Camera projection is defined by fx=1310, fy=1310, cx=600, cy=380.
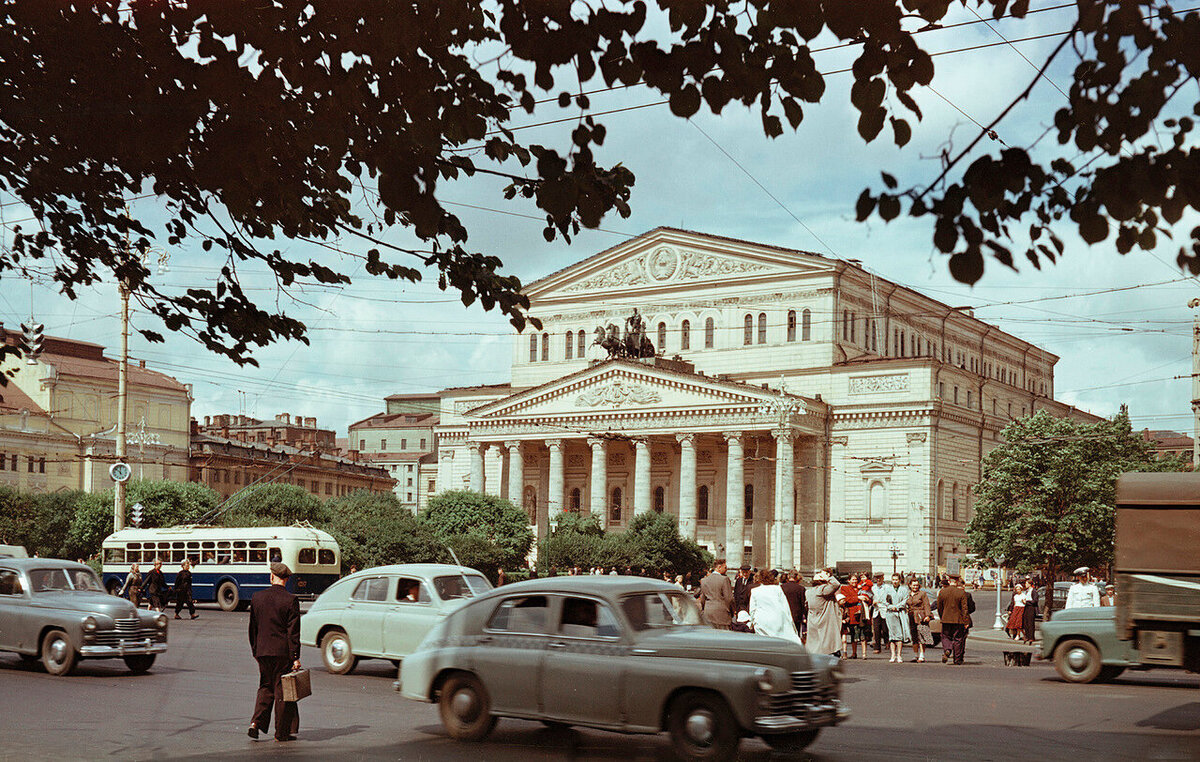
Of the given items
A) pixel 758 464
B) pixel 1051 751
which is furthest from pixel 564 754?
pixel 758 464

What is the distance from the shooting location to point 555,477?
78.9 metres

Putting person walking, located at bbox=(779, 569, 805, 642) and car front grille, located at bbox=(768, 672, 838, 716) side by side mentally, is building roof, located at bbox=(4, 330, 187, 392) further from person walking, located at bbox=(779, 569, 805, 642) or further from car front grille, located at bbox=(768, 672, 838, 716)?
car front grille, located at bbox=(768, 672, 838, 716)

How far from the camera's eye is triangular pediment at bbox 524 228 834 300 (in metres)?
76.8

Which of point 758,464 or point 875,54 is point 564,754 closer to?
point 875,54

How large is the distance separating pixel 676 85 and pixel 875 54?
1.00m

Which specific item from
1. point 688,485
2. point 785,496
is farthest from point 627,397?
point 785,496

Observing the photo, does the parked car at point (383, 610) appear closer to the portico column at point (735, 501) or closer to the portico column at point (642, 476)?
the portico column at point (735, 501)

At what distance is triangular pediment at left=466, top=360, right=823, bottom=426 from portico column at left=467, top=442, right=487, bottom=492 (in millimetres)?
1631

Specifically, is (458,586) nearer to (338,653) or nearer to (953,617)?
(338,653)

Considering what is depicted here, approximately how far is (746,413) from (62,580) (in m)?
53.2

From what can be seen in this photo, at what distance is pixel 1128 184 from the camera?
5590 mm

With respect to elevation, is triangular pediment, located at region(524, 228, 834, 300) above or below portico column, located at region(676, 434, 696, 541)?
above

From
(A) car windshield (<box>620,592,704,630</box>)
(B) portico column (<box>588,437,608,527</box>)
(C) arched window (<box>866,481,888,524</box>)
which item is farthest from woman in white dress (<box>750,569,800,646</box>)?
(B) portico column (<box>588,437,608,527</box>)

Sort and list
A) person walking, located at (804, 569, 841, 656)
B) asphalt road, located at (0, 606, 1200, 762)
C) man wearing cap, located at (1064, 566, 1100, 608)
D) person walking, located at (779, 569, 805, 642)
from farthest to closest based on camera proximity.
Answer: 1. man wearing cap, located at (1064, 566, 1100, 608)
2. person walking, located at (779, 569, 805, 642)
3. person walking, located at (804, 569, 841, 656)
4. asphalt road, located at (0, 606, 1200, 762)
